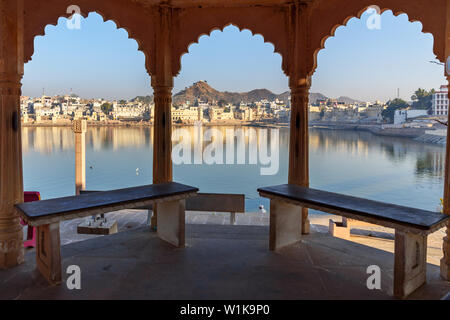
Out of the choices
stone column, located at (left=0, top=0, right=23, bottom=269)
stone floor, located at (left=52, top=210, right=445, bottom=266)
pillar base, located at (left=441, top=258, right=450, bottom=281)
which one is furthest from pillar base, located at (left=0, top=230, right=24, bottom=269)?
stone floor, located at (left=52, top=210, right=445, bottom=266)

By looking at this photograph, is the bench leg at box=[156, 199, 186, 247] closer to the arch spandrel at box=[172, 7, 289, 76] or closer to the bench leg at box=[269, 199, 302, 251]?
the bench leg at box=[269, 199, 302, 251]

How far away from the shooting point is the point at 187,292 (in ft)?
10.4

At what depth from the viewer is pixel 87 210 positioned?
3404mm

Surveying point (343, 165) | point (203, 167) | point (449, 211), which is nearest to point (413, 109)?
point (343, 165)

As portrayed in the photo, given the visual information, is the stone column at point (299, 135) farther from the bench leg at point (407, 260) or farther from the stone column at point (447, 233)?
the bench leg at point (407, 260)

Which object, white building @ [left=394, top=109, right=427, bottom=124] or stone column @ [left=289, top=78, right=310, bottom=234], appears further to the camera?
white building @ [left=394, top=109, right=427, bottom=124]

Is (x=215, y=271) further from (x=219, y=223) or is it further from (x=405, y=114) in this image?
(x=405, y=114)

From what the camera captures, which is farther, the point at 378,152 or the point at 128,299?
the point at 378,152

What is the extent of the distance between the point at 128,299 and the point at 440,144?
7305 cm

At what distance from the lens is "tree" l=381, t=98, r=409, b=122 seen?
70.9 metres

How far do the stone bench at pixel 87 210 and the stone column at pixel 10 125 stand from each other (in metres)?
0.37

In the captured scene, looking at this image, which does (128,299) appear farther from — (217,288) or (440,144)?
(440,144)

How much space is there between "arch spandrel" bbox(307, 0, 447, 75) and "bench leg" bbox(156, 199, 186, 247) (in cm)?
276

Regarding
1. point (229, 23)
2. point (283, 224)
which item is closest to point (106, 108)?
point (229, 23)
